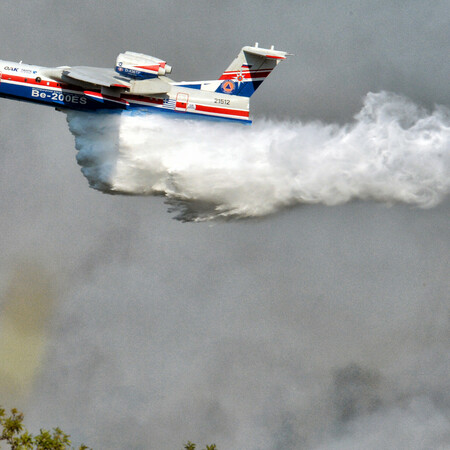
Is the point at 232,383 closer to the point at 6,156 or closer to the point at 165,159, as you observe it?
the point at 6,156

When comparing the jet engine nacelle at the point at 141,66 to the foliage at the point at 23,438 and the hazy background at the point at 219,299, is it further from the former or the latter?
the hazy background at the point at 219,299

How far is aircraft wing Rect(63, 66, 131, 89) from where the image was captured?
125 feet

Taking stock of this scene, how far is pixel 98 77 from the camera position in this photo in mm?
38594

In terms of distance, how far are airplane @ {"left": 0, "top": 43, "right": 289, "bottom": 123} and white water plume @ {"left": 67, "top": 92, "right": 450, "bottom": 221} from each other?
65 cm

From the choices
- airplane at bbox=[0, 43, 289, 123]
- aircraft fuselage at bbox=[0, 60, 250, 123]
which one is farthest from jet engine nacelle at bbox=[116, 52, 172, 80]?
aircraft fuselage at bbox=[0, 60, 250, 123]

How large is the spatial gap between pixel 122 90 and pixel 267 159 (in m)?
7.27

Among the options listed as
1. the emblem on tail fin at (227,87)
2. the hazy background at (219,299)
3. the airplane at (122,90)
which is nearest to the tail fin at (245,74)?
the emblem on tail fin at (227,87)

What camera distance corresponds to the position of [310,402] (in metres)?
108

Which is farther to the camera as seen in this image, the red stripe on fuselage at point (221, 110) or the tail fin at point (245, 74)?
the tail fin at point (245, 74)

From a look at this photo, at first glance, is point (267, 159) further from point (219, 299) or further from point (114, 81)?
point (219, 299)

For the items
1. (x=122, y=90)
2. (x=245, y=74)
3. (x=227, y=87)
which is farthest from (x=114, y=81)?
(x=245, y=74)

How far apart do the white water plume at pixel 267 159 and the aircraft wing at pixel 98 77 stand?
1728 millimetres

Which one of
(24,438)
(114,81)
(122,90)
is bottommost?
(24,438)

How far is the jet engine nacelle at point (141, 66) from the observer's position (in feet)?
126
